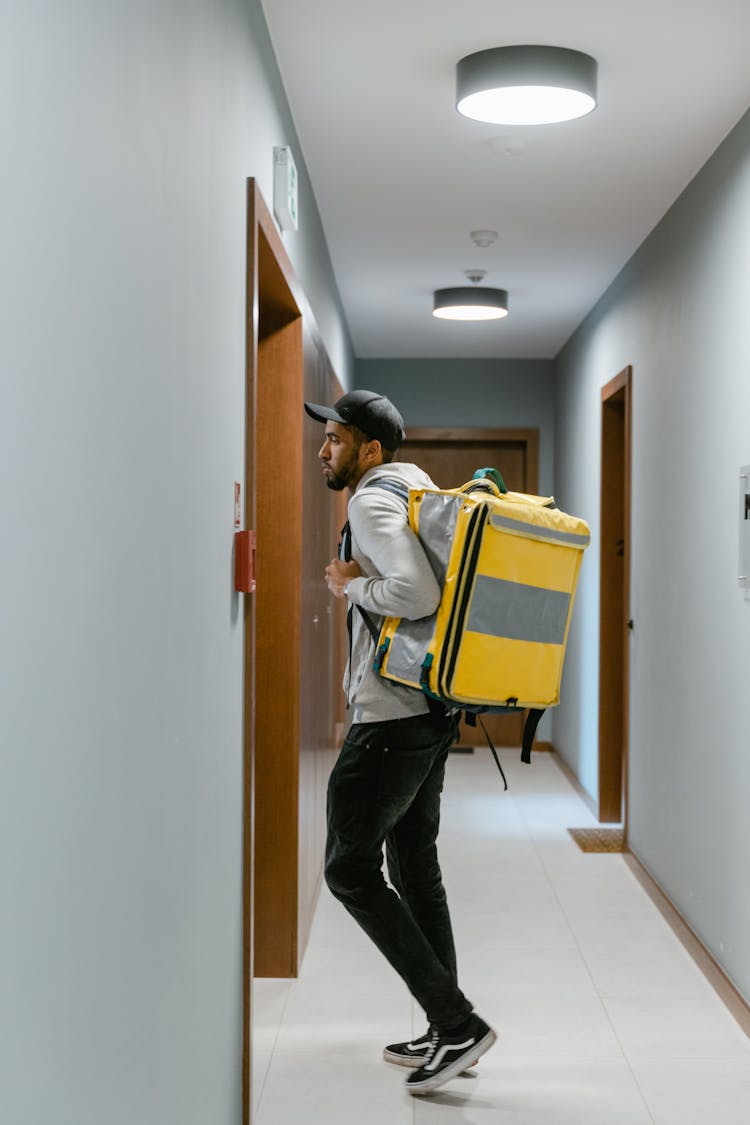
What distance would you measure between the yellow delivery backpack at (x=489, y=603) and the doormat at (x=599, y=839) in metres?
2.59

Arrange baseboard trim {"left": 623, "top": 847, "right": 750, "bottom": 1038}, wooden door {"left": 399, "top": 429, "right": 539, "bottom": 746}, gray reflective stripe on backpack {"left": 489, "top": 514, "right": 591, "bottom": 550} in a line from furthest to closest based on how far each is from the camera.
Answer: wooden door {"left": 399, "top": 429, "right": 539, "bottom": 746} → baseboard trim {"left": 623, "top": 847, "right": 750, "bottom": 1038} → gray reflective stripe on backpack {"left": 489, "top": 514, "right": 591, "bottom": 550}

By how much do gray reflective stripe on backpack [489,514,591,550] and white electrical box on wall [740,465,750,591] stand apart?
0.87 meters

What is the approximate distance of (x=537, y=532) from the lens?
235cm

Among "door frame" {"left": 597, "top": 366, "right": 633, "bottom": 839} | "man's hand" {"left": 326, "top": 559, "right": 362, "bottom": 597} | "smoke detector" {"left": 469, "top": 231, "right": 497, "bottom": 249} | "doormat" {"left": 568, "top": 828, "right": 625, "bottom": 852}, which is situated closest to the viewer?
"man's hand" {"left": 326, "top": 559, "right": 362, "bottom": 597}

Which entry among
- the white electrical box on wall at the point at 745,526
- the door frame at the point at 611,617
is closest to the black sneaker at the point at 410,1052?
the white electrical box on wall at the point at 745,526

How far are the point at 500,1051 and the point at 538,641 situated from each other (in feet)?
3.72

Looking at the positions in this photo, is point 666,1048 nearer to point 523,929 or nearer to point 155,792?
point 523,929

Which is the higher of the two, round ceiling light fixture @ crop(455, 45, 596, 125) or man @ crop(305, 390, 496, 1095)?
round ceiling light fixture @ crop(455, 45, 596, 125)

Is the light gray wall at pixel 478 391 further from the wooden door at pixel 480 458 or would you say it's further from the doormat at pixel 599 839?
the doormat at pixel 599 839

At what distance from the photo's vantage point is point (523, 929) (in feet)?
12.5

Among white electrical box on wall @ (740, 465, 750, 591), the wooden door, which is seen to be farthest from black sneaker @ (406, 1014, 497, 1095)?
the wooden door

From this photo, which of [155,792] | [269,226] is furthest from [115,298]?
[269,226]

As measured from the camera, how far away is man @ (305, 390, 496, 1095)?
2465mm

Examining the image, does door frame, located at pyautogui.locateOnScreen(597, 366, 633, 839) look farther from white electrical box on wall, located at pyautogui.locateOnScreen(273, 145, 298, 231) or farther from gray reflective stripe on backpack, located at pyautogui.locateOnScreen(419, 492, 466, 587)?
gray reflective stripe on backpack, located at pyautogui.locateOnScreen(419, 492, 466, 587)
